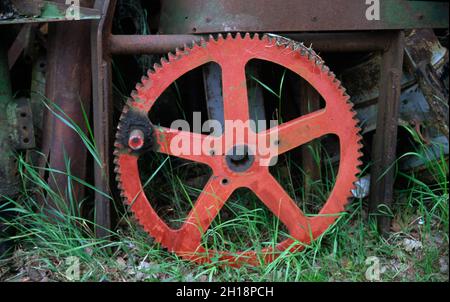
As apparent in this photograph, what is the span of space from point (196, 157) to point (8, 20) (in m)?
0.93

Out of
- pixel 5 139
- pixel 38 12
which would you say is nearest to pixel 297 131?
pixel 38 12

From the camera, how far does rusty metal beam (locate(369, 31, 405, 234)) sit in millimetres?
2551

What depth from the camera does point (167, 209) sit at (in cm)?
279

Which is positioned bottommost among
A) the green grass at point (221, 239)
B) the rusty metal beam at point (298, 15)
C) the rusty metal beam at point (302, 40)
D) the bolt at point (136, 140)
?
the green grass at point (221, 239)

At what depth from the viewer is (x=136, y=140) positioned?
7.59ft

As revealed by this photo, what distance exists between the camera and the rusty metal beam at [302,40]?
7.82 ft

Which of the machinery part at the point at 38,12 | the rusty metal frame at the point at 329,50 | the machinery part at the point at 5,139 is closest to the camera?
the machinery part at the point at 38,12

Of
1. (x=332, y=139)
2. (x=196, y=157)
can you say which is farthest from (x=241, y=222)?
(x=332, y=139)

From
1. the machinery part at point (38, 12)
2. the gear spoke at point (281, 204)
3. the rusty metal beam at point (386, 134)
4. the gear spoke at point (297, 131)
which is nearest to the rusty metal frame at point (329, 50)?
the rusty metal beam at point (386, 134)

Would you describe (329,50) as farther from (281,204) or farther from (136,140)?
(136,140)

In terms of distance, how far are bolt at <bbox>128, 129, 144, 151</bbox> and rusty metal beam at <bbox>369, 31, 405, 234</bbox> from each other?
111 centimetres

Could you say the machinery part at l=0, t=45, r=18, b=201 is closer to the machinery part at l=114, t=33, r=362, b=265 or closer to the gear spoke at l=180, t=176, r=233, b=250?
→ the machinery part at l=114, t=33, r=362, b=265

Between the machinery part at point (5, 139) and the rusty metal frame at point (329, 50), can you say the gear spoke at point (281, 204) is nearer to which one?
the rusty metal frame at point (329, 50)

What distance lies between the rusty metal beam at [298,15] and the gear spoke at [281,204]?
648 millimetres
